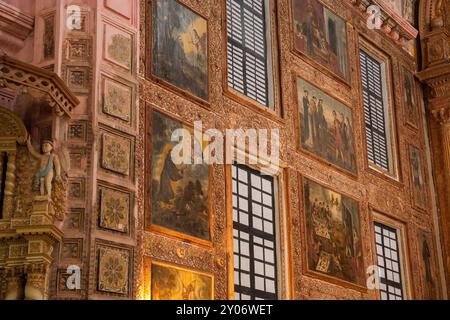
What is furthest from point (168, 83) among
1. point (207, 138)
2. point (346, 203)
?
point (346, 203)

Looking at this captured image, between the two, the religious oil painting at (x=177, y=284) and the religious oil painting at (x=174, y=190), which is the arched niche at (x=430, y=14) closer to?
the religious oil painting at (x=174, y=190)

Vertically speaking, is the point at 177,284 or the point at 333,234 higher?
the point at 333,234

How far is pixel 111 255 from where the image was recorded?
12.9m

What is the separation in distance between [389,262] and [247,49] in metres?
7.11

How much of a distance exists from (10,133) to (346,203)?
31.2 ft

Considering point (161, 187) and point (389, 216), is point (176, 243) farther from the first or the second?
point (389, 216)

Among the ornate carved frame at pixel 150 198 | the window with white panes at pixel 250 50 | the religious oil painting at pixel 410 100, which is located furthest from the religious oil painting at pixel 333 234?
the religious oil painting at pixel 410 100

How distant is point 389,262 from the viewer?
21438mm

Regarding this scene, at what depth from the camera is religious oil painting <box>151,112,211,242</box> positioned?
47.2 feet

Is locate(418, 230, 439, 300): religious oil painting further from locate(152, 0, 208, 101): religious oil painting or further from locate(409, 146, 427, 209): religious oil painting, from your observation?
locate(152, 0, 208, 101): religious oil painting

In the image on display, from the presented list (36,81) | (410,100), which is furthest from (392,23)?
(36,81)

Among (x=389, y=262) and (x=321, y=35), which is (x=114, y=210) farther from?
(x=389, y=262)

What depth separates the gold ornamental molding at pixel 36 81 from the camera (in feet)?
39.5

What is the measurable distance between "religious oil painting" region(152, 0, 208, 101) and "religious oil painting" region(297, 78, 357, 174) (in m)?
3.46
